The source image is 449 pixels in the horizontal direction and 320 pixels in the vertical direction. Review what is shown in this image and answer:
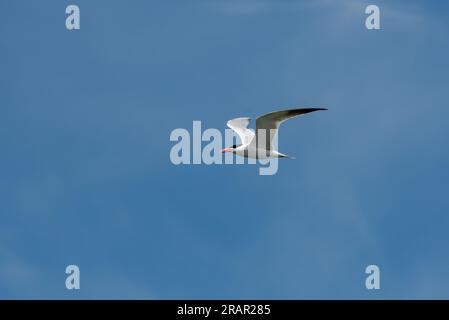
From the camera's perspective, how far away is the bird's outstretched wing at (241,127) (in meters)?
31.5

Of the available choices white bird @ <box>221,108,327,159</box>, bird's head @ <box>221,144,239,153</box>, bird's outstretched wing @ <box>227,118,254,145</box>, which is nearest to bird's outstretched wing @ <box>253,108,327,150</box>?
white bird @ <box>221,108,327,159</box>

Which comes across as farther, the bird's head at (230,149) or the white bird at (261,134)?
the bird's head at (230,149)

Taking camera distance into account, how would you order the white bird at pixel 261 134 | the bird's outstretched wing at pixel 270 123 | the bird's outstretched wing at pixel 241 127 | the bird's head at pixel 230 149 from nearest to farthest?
1. the bird's outstretched wing at pixel 270 123
2. the white bird at pixel 261 134
3. the bird's head at pixel 230 149
4. the bird's outstretched wing at pixel 241 127

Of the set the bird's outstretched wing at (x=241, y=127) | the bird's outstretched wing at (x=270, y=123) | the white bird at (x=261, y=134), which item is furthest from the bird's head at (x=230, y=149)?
the bird's outstretched wing at (x=270, y=123)

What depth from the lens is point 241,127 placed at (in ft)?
105

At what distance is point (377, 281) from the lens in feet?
84.7

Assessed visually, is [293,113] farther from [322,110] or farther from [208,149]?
[208,149]

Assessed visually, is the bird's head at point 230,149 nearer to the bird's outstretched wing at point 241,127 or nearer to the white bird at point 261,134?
the white bird at point 261,134

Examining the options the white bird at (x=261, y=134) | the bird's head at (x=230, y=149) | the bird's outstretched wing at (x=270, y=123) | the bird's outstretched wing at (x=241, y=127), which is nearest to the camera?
the bird's outstretched wing at (x=270, y=123)

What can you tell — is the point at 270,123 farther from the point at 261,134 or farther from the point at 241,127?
the point at 241,127

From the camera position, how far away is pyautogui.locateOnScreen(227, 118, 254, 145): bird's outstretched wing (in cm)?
3145

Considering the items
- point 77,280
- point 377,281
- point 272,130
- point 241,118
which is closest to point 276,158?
point 272,130
